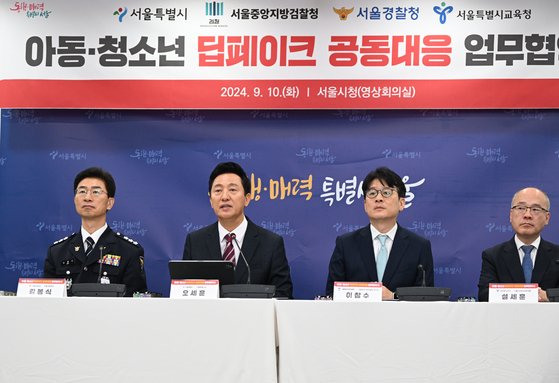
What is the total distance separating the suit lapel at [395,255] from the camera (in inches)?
129

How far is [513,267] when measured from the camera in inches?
129

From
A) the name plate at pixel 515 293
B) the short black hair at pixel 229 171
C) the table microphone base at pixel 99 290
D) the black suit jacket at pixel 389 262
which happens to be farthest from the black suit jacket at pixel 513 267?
the table microphone base at pixel 99 290

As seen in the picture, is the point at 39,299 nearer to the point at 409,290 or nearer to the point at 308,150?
the point at 409,290

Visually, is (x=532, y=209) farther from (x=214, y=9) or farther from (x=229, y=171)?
(x=214, y=9)

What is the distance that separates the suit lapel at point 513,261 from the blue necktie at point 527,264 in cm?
5

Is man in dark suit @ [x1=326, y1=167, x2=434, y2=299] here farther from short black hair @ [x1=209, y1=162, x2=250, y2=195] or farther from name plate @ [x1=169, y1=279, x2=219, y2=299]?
name plate @ [x1=169, y1=279, x2=219, y2=299]

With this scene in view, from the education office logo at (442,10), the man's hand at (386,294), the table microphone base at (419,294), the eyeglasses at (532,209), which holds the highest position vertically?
the education office logo at (442,10)

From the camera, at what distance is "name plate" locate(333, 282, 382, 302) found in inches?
90.6

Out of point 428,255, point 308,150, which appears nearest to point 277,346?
point 428,255

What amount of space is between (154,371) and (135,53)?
8.38 ft

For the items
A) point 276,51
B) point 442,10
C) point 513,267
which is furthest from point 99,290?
point 442,10

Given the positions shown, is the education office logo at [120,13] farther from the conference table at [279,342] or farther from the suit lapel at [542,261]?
the suit lapel at [542,261]

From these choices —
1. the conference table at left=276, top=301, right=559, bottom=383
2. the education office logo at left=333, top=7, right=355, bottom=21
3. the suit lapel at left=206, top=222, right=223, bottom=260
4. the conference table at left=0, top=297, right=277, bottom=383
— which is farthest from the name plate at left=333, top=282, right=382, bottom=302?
the education office logo at left=333, top=7, right=355, bottom=21

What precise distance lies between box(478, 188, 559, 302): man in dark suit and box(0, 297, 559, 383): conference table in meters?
1.12
